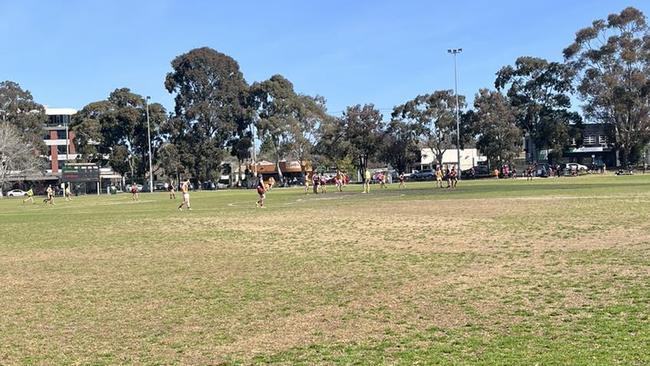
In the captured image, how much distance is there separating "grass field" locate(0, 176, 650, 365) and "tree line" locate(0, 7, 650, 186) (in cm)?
7774

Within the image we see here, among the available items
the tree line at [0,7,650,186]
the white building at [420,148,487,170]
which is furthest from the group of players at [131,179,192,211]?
the white building at [420,148,487,170]

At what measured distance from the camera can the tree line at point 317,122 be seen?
300 ft

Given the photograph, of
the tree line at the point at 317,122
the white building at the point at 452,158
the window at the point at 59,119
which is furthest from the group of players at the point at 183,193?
the window at the point at 59,119

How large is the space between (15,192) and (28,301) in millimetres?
105622

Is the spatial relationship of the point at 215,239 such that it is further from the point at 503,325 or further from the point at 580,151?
the point at 580,151

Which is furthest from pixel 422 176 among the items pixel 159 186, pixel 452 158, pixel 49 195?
pixel 49 195

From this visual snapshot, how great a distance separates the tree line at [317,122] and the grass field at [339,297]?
77.7 metres

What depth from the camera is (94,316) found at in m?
9.05

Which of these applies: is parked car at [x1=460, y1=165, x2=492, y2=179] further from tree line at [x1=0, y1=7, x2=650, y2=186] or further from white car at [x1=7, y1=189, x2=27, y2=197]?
white car at [x1=7, y1=189, x2=27, y2=197]

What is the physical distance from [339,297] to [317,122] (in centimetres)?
9223

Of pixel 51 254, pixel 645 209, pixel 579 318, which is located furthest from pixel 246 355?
pixel 645 209

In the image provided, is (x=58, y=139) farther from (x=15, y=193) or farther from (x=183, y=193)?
(x=183, y=193)

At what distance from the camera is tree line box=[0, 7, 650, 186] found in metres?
91.4

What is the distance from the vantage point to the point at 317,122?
101312 millimetres
